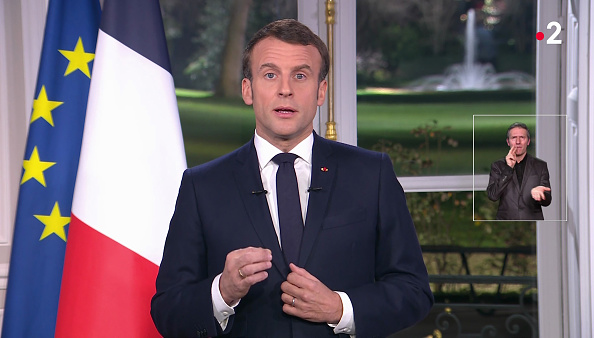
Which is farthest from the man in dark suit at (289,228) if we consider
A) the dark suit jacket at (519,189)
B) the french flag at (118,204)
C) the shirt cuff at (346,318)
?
the dark suit jacket at (519,189)

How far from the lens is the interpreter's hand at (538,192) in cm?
259

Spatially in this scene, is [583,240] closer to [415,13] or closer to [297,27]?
[415,13]

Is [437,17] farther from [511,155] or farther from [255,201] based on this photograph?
[255,201]

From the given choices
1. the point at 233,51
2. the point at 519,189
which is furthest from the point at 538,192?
the point at 233,51

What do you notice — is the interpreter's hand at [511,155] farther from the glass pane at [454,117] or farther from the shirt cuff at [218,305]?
the shirt cuff at [218,305]

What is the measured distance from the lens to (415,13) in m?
2.85

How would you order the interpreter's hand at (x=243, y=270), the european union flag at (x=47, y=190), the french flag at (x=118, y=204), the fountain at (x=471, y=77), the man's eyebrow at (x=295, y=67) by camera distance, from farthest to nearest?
the fountain at (x=471, y=77)
the european union flag at (x=47, y=190)
the french flag at (x=118, y=204)
the man's eyebrow at (x=295, y=67)
the interpreter's hand at (x=243, y=270)

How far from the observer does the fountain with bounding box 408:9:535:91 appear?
9.09 feet

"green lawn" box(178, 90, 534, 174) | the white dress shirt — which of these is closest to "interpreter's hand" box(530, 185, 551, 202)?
"green lawn" box(178, 90, 534, 174)

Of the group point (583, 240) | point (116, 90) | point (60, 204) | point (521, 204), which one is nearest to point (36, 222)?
point (60, 204)

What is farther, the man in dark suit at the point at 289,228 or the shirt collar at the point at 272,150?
the shirt collar at the point at 272,150

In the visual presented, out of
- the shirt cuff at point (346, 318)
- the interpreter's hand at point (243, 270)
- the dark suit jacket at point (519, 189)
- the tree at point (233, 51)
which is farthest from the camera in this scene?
the tree at point (233, 51)

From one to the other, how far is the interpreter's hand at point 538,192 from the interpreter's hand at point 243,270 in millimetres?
1631

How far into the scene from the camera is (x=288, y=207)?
1471 millimetres
